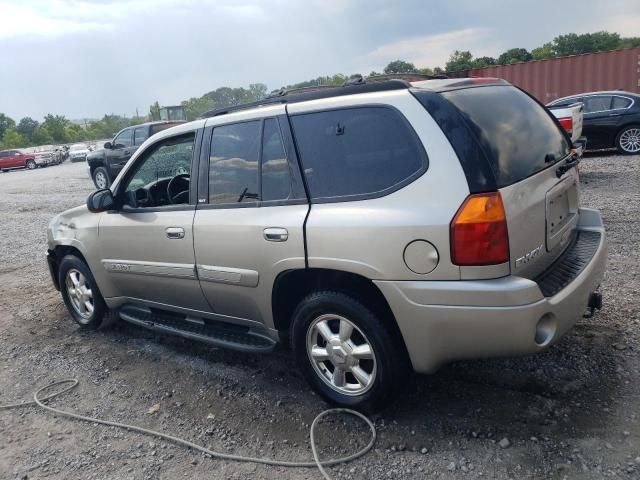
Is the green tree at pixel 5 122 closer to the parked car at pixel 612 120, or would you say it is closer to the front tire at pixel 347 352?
the parked car at pixel 612 120

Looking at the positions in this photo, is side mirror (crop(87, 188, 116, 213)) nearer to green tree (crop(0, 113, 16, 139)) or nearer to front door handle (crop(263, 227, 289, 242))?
front door handle (crop(263, 227, 289, 242))

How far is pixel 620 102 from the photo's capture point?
11641 mm

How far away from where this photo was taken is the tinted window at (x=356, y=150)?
2.78m

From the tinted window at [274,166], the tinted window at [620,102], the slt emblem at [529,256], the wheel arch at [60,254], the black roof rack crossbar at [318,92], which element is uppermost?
the black roof rack crossbar at [318,92]

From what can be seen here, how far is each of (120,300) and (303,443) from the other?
2274 mm

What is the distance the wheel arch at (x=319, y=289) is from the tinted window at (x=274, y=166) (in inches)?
19.2

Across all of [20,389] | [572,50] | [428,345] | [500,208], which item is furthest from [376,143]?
[572,50]

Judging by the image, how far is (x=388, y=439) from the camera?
9.64 ft

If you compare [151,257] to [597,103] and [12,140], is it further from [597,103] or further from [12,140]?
[12,140]

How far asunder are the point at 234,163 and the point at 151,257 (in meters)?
1.02

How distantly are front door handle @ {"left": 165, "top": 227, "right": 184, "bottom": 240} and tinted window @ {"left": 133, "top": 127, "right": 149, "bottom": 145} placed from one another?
1181cm

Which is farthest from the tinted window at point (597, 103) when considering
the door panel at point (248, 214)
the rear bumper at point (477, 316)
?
the door panel at point (248, 214)

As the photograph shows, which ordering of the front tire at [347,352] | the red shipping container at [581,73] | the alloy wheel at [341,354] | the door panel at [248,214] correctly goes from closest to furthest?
the front tire at [347,352] < the alloy wheel at [341,354] < the door panel at [248,214] < the red shipping container at [581,73]

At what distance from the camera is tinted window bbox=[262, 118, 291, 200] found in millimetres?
3230
